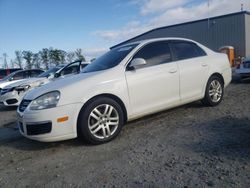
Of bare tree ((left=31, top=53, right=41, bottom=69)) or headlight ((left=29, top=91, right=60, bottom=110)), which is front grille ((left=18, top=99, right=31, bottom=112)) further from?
bare tree ((left=31, top=53, right=41, bottom=69))

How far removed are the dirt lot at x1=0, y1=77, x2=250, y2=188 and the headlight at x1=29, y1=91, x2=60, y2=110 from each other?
70 centimetres

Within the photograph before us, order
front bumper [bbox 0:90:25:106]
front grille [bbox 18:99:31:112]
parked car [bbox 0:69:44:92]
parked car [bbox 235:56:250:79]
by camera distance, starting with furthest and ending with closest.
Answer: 1. parked car [bbox 0:69:44:92]
2. parked car [bbox 235:56:250:79]
3. front bumper [bbox 0:90:25:106]
4. front grille [bbox 18:99:31:112]

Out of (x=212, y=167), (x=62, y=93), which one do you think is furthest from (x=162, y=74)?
(x=212, y=167)

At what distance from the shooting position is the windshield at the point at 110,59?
4702 mm

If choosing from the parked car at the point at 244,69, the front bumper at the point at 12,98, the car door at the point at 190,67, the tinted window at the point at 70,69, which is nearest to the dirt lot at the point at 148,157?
the car door at the point at 190,67

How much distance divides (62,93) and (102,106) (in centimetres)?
66

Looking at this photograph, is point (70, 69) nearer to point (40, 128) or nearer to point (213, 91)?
point (213, 91)

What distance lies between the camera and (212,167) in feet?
9.55

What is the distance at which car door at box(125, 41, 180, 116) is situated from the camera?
14.7 feet

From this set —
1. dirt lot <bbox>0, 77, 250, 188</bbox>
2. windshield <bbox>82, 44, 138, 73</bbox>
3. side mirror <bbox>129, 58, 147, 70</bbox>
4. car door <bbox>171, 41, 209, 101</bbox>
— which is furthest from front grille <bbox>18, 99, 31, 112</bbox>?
car door <bbox>171, 41, 209, 101</bbox>

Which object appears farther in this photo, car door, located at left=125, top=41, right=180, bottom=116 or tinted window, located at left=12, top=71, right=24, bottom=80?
tinted window, located at left=12, top=71, right=24, bottom=80

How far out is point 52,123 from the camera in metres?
3.80

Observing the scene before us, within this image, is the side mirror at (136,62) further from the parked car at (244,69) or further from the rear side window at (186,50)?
the parked car at (244,69)

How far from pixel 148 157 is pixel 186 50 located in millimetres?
2945
